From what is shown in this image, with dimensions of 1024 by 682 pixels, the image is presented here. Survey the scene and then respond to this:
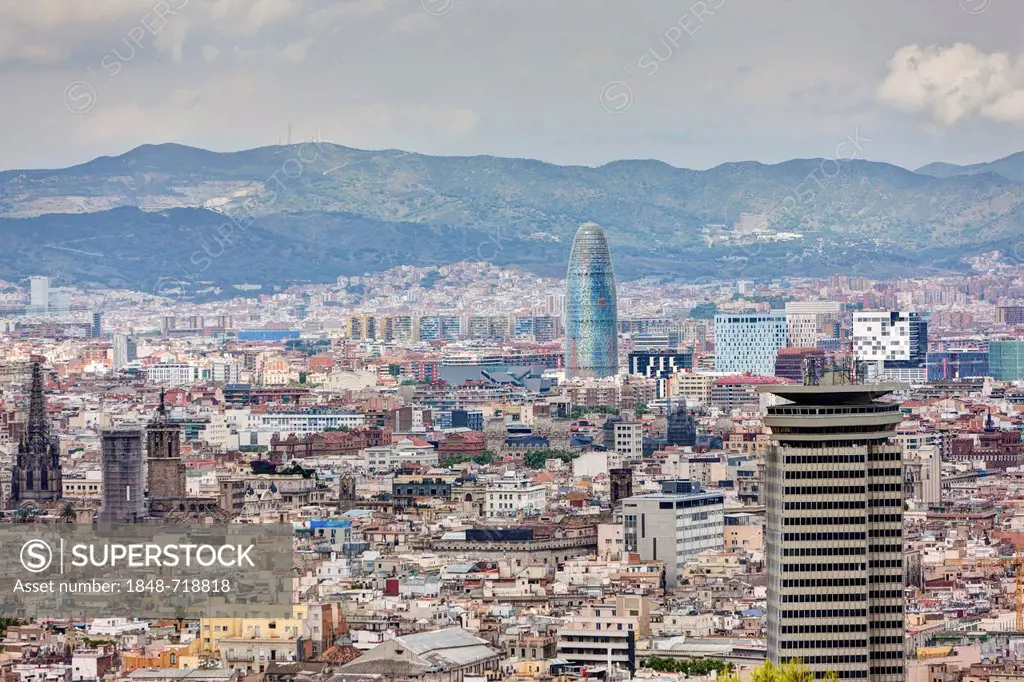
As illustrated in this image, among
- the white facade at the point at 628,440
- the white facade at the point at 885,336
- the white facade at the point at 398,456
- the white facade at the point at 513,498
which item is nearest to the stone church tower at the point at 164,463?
the white facade at the point at 513,498

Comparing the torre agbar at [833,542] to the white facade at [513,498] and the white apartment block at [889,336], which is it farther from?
the white apartment block at [889,336]

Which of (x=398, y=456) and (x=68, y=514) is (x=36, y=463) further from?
(x=398, y=456)

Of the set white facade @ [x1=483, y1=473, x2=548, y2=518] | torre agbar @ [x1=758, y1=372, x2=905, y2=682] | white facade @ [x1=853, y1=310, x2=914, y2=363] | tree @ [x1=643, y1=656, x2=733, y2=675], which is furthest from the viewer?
white facade @ [x1=853, y1=310, x2=914, y2=363]

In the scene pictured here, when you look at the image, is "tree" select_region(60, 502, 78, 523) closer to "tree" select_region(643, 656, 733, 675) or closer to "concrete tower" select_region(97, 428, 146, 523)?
"concrete tower" select_region(97, 428, 146, 523)

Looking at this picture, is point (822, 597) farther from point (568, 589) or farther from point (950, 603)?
point (568, 589)

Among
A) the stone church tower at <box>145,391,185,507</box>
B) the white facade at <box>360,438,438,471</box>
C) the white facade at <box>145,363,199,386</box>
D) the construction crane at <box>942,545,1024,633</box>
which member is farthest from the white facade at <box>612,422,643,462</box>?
the white facade at <box>145,363,199,386</box>

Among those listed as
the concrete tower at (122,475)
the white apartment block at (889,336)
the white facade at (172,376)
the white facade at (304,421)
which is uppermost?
the white apartment block at (889,336)

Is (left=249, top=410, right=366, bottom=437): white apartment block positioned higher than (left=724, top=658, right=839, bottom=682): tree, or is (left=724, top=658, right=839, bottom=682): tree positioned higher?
(left=249, top=410, right=366, bottom=437): white apartment block
